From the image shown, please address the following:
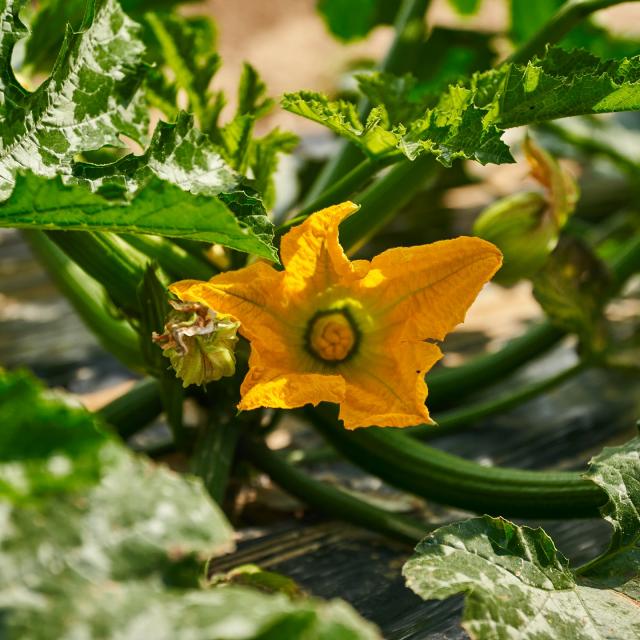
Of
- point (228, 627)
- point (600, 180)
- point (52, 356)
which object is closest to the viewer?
point (228, 627)

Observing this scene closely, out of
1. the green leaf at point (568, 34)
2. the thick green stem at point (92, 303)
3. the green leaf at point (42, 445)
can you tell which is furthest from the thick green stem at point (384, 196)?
the green leaf at point (568, 34)

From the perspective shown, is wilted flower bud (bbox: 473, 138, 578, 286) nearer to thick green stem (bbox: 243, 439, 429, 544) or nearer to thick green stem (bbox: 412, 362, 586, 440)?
thick green stem (bbox: 412, 362, 586, 440)

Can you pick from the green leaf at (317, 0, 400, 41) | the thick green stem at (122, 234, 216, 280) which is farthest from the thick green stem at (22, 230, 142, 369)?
the green leaf at (317, 0, 400, 41)

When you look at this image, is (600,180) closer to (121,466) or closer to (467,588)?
(467,588)

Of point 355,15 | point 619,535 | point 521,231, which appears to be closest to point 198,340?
point 619,535

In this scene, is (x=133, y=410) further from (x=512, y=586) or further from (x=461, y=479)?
(x=512, y=586)

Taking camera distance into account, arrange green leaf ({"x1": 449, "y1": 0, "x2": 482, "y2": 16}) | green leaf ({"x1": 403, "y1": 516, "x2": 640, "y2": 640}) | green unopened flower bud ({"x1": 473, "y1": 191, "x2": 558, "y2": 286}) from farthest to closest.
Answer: green leaf ({"x1": 449, "y1": 0, "x2": 482, "y2": 16}), green unopened flower bud ({"x1": 473, "y1": 191, "x2": 558, "y2": 286}), green leaf ({"x1": 403, "y1": 516, "x2": 640, "y2": 640})

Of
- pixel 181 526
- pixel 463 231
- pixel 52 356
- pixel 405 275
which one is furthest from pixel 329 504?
pixel 463 231
